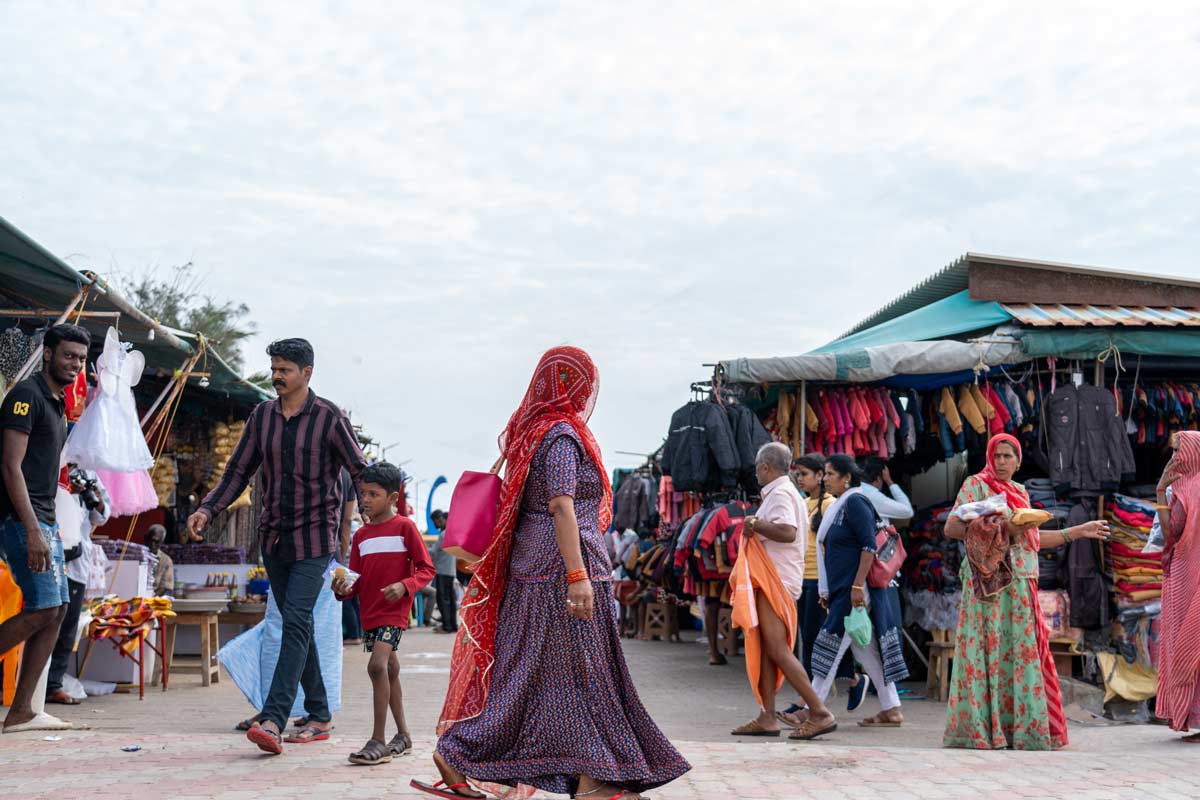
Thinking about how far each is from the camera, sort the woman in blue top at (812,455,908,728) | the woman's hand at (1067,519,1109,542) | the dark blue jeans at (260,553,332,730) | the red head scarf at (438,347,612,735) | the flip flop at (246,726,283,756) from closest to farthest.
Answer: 1. the red head scarf at (438,347,612,735)
2. the flip flop at (246,726,283,756)
3. the dark blue jeans at (260,553,332,730)
4. the woman's hand at (1067,519,1109,542)
5. the woman in blue top at (812,455,908,728)

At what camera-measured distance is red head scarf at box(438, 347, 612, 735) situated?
4.88m

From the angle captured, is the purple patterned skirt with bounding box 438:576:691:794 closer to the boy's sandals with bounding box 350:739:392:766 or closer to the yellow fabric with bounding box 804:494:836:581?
the boy's sandals with bounding box 350:739:392:766

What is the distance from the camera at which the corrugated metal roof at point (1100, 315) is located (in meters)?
10.3

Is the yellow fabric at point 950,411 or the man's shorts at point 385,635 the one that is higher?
the yellow fabric at point 950,411

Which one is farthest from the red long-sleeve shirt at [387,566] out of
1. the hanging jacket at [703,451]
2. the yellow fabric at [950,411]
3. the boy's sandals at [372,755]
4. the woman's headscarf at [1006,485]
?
the yellow fabric at [950,411]

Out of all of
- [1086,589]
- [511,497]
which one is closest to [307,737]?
[511,497]

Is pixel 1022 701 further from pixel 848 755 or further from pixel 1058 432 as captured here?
pixel 1058 432

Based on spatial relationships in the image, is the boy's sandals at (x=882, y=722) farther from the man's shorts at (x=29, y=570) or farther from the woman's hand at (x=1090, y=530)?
the man's shorts at (x=29, y=570)

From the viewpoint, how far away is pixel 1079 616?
9703 mm

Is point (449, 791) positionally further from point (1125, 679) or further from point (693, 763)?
point (1125, 679)

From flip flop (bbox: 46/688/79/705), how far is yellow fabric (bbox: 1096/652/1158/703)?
778 cm

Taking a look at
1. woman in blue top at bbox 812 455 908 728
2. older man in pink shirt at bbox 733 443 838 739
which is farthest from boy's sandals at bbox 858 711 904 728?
older man in pink shirt at bbox 733 443 838 739

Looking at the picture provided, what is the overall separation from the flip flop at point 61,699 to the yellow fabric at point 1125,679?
7.78 m

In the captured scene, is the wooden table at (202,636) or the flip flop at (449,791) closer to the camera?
the flip flop at (449,791)
